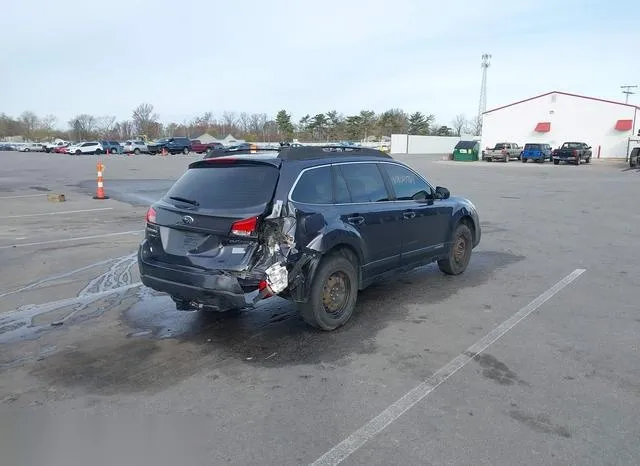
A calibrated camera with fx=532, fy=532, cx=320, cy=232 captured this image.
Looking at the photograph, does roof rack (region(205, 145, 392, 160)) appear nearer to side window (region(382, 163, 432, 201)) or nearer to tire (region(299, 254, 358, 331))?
side window (region(382, 163, 432, 201))

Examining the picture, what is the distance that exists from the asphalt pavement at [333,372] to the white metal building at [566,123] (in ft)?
177

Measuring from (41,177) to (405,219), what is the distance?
76.2 feet

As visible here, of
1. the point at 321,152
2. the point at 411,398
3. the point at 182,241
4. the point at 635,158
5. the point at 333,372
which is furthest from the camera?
the point at 635,158

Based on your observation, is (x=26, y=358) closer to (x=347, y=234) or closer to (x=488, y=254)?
(x=347, y=234)

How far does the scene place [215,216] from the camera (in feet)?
15.8

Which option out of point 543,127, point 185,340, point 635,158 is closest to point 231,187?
point 185,340

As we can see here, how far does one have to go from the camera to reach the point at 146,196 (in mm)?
17641

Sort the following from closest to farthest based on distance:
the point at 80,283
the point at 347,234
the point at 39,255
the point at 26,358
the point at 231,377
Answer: the point at 231,377, the point at 26,358, the point at 347,234, the point at 80,283, the point at 39,255

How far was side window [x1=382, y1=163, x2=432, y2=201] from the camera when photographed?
20.7 feet

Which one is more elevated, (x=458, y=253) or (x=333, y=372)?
(x=458, y=253)

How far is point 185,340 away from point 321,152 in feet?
7.67

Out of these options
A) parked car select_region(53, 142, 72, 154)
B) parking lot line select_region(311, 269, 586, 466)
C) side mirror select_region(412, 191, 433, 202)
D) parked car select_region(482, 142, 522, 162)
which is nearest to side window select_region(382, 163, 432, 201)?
side mirror select_region(412, 191, 433, 202)

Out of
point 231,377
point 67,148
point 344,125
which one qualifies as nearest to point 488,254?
point 231,377

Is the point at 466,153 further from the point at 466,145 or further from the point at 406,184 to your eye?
the point at 406,184
